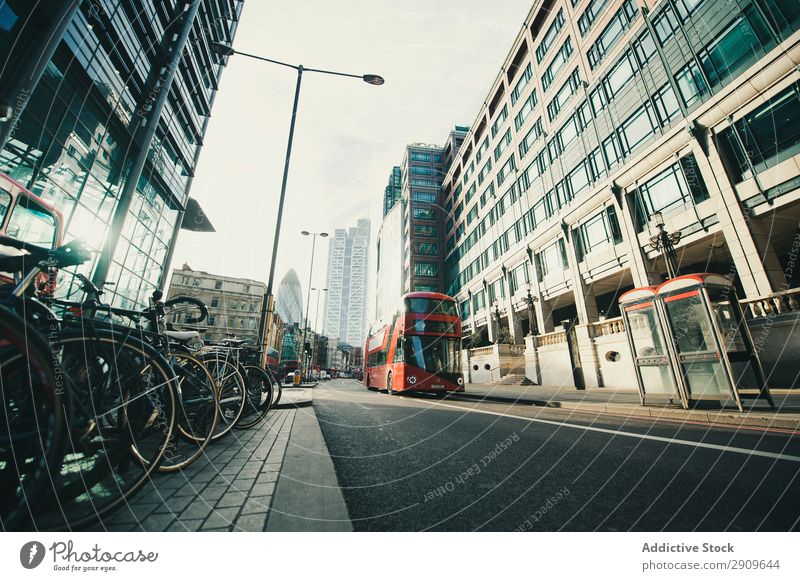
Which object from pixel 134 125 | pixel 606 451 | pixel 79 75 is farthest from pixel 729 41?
pixel 134 125

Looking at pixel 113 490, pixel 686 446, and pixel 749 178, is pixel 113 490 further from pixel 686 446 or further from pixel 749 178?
pixel 749 178

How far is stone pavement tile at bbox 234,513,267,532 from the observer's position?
1.35m

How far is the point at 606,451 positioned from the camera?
3.19 m

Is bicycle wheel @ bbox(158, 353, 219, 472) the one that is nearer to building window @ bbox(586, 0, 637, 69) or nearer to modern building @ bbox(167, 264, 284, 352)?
building window @ bbox(586, 0, 637, 69)

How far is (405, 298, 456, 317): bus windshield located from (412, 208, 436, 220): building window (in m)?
38.7

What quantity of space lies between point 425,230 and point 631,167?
112 ft

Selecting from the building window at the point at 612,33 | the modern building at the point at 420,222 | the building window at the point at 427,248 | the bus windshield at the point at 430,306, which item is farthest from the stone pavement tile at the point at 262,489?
the building window at the point at 427,248

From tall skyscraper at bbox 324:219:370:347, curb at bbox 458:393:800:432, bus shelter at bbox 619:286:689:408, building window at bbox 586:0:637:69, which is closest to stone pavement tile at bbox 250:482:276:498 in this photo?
curb at bbox 458:393:800:432

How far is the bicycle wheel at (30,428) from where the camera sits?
1117 millimetres

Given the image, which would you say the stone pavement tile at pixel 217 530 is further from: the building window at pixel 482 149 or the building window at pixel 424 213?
the building window at pixel 424 213

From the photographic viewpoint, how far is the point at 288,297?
89000 mm

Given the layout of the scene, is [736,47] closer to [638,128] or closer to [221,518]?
[638,128]

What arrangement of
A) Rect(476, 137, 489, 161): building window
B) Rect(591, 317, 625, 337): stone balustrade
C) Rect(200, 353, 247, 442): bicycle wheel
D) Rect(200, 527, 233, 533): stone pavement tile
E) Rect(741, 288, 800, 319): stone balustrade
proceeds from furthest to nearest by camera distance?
Rect(476, 137, 489, 161): building window → Rect(591, 317, 625, 337): stone balustrade → Rect(741, 288, 800, 319): stone balustrade → Rect(200, 353, 247, 442): bicycle wheel → Rect(200, 527, 233, 533): stone pavement tile

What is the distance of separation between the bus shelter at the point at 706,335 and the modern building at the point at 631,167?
280cm
